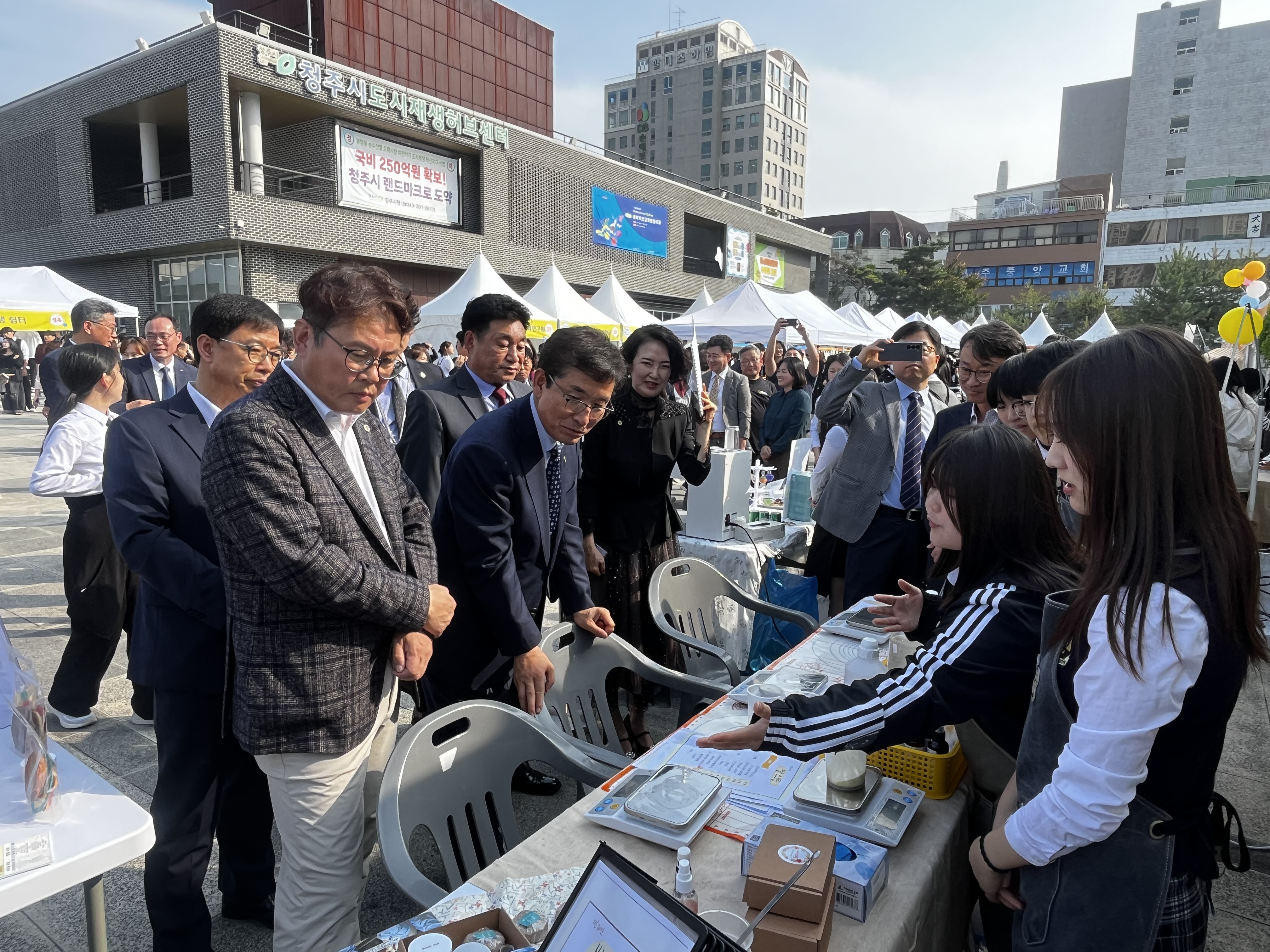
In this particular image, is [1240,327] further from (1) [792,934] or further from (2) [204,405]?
(2) [204,405]

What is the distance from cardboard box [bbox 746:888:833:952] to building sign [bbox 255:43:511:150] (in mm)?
21538

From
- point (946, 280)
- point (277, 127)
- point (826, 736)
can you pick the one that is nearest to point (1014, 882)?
point (826, 736)

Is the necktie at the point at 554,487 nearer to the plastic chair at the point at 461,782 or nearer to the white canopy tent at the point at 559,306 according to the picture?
the plastic chair at the point at 461,782

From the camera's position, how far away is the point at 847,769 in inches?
63.7

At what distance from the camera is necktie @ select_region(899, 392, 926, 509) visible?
356cm

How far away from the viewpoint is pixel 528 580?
246cm

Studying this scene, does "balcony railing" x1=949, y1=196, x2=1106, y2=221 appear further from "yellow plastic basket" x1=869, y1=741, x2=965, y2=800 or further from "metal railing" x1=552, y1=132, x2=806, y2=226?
"yellow plastic basket" x1=869, y1=741, x2=965, y2=800

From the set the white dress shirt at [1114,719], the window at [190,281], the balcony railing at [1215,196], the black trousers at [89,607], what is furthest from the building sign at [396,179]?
the balcony railing at [1215,196]

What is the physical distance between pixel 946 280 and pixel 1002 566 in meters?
42.8

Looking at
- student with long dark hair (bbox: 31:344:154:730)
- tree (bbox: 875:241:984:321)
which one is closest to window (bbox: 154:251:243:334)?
student with long dark hair (bbox: 31:344:154:730)

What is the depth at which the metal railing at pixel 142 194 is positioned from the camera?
19625mm

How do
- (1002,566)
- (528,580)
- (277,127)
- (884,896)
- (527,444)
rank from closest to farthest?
(884,896) → (1002,566) → (527,444) → (528,580) → (277,127)

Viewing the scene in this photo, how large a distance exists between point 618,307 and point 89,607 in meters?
9.58

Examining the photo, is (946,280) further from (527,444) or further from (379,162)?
(527,444)
